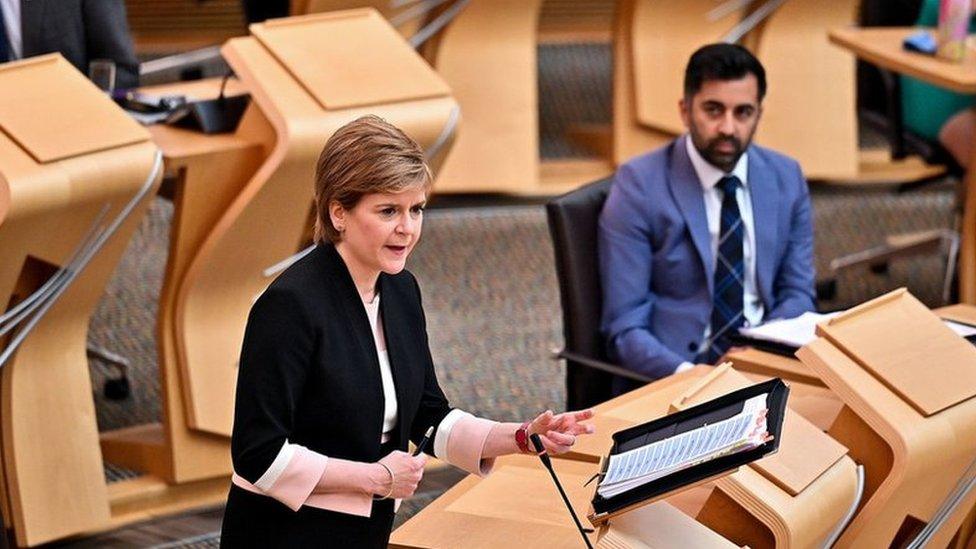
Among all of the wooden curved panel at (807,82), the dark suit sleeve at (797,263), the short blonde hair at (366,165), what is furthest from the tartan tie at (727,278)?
the wooden curved panel at (807,82)

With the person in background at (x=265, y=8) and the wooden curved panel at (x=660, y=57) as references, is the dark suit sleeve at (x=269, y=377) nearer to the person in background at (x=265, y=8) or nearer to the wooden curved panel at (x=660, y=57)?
the person in background at (x=265, y=8)

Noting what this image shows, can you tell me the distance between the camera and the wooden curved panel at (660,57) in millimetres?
6215

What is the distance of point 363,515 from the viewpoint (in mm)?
2301

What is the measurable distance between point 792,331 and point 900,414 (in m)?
0.56

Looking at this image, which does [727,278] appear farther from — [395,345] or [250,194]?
[395,345]

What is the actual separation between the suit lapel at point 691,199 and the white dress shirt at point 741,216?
0.04ft

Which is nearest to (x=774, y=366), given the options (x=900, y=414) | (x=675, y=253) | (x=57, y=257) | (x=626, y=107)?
(x=900, y=414)

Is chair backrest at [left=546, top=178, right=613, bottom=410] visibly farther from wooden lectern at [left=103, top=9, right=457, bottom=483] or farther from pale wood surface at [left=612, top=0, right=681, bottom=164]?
pale wood surface at [left=612, top=0, right=681, bottom=164]

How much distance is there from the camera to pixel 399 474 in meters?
2.24

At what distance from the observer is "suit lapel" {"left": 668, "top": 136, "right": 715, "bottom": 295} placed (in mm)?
3584

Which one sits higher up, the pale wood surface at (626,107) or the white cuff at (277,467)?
the white cuff at (277,467)

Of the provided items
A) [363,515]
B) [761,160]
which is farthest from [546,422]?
[761,160]

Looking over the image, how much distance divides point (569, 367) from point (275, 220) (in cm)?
76

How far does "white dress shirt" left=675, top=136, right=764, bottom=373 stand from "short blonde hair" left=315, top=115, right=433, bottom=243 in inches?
55.7
